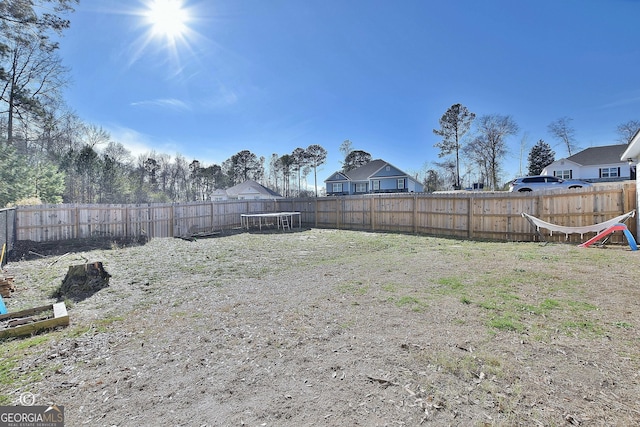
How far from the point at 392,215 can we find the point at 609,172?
76.5 ft

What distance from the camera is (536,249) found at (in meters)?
7.42

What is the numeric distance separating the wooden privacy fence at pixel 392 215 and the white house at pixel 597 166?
20.5m

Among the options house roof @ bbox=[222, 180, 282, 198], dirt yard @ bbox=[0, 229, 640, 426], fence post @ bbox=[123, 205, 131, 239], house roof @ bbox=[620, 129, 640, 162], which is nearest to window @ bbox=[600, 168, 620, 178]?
house roof @ bbox=[620, 129, 640, 162]

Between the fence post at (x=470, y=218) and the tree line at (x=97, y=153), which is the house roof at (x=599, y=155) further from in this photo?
the fence post at (x=470, y=218)

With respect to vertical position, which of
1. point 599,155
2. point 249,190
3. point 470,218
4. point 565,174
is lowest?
point 470,218

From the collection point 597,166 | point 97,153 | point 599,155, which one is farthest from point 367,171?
point 97,153

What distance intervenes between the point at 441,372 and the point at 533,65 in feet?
51.1

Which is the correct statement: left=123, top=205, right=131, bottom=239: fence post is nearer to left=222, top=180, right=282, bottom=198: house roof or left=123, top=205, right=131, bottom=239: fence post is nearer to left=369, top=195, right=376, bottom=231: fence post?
left=369, top=195, right=376, bottom=231: fence post

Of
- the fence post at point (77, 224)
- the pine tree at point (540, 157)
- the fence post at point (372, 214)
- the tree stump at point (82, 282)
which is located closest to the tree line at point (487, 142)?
the pine tree at point (540, 157)

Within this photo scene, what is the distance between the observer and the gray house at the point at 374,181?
29.4m

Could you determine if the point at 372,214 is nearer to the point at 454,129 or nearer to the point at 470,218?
the point at 470,218

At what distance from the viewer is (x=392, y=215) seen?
42.4 ft

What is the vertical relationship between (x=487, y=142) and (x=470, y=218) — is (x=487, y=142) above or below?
above

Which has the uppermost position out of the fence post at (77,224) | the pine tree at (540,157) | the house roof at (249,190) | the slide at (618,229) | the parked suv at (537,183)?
the pine tree at (540,157)
